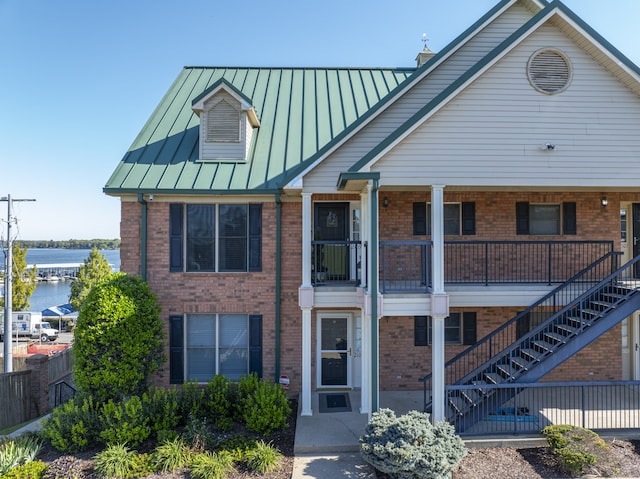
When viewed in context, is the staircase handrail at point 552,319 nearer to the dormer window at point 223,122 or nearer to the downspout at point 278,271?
the downspout at point 278,271

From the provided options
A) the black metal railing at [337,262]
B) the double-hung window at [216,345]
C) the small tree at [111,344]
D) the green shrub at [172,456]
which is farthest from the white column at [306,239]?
the green shrub at [172,456]

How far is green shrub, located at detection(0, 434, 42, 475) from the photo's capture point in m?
6.99

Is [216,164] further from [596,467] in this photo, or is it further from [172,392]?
[596,467]

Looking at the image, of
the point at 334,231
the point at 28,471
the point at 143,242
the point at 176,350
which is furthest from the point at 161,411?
the point at 334,231

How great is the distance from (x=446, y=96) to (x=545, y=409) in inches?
292

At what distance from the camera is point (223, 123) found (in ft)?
35.5

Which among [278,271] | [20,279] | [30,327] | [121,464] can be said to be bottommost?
[30,327]

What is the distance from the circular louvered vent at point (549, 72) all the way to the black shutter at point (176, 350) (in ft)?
32.3

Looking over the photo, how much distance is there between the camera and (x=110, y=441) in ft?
25.1

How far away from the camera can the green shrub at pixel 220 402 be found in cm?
842

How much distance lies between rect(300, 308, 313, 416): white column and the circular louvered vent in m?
6.79

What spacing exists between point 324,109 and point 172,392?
9118mm

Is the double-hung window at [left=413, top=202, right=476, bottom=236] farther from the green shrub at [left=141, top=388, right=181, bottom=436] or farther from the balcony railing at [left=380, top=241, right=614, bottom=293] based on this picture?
the green shrub at [left=141, top=388, right=181, bottom=436]

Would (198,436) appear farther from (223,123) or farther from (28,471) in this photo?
(223,123)
